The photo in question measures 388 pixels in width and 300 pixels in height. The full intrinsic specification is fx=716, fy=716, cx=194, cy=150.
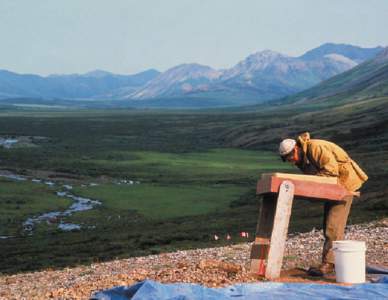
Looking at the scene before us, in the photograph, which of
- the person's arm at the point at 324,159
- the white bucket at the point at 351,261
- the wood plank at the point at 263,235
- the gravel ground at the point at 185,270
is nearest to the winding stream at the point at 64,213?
the gravel ground at the point at 185,270

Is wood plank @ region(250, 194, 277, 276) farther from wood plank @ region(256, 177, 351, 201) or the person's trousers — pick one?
the person's trousers

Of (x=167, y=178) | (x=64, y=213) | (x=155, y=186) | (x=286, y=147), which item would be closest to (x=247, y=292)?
(x=286, y=147)

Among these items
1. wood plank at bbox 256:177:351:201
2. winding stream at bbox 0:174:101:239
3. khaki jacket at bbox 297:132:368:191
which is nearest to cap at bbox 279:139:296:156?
khaki jacket at bbox 297:132:368:191

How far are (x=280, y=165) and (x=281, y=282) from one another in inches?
3190

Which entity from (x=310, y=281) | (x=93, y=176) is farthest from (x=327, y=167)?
(x=93, y=176)

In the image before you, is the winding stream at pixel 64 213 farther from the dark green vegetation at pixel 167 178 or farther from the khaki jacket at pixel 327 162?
the khaki jacket at pixel 327 162

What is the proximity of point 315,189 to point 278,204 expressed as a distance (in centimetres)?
86

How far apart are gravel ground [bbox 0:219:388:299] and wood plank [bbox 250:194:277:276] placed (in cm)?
33

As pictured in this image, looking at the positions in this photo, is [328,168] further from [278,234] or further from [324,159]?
[278,234]

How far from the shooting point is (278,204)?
15641 millimetres

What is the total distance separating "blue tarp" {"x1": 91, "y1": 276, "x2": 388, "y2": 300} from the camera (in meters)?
13.5

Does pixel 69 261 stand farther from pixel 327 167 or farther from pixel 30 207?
pixel 30 207

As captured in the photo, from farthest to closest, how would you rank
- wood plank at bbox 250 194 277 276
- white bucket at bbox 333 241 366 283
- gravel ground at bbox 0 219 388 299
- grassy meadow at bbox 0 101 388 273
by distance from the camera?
grassy meadow at bbox 0 101 388 273 → wood plank at bbox 250 194 277 276 → gravel ground at bbox 0 219 388 299 → white bucket at bbox 333 241 366 283

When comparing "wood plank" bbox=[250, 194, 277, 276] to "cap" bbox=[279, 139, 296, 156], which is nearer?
"cap" bbox=[279, 139, 296, 156]
